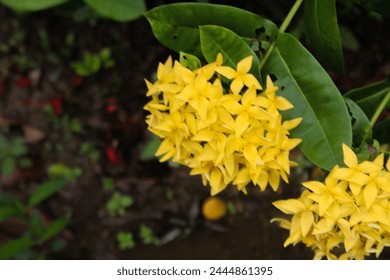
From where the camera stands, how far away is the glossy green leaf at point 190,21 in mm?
993

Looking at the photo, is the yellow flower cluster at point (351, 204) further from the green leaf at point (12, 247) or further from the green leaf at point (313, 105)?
the green leaf at point (12, 247)

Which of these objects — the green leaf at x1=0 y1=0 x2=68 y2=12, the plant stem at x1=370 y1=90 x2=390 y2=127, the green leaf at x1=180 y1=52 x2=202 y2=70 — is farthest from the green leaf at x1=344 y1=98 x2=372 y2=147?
the green leaf at x1=0 y1=0 x2=68 y2=12

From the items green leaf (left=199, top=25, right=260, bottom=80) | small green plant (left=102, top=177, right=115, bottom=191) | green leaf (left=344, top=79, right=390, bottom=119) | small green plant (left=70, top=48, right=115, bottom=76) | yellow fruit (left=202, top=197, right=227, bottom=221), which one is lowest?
small green plant (left=102, top=177, right=115, bottom=191)

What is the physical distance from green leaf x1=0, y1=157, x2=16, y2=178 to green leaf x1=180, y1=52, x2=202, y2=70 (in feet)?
3.45

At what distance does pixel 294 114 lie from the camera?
3.16 feet

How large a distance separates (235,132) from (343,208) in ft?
0.68

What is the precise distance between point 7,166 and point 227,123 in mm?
1127

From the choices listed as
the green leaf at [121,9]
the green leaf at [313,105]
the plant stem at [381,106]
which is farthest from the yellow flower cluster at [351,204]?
the green leaf at [121,9]

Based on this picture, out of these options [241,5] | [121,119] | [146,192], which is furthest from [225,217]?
[241,5]

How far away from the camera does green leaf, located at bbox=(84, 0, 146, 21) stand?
1314 millimetres

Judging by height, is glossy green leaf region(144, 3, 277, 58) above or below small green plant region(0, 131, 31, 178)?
above

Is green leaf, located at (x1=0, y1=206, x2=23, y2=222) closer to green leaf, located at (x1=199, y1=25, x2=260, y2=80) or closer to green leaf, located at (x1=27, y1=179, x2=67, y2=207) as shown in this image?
green leaf, located at (x1=27, y1=179, x2=67, y2=207)

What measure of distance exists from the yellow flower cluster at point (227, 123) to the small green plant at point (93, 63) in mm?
955
